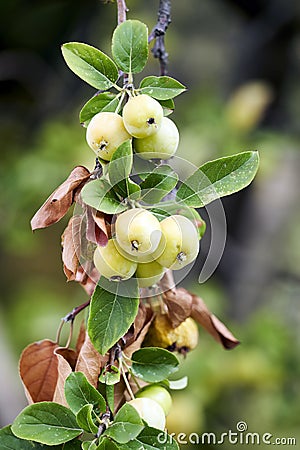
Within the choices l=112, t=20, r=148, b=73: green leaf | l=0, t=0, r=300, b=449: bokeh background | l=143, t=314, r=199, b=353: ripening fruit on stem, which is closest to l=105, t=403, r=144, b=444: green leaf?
l=143, t=314, r=199, b=353: ripening fruit on stem

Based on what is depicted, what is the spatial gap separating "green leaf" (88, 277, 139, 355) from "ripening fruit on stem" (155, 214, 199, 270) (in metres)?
0.04

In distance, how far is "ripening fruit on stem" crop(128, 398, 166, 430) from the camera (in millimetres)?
405

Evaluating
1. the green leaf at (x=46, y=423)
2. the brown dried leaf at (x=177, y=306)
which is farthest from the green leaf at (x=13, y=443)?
the brown dried leaf at (x=177, y=306)

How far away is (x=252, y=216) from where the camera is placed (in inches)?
61.1

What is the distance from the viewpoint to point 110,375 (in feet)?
1.34

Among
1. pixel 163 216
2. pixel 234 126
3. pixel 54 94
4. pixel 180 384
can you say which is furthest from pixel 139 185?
pixel 54 94

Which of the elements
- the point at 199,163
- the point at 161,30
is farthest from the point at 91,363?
the point at 199,163

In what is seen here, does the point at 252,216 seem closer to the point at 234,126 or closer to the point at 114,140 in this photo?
the point at 234,126

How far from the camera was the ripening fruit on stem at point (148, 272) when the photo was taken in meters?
0.40

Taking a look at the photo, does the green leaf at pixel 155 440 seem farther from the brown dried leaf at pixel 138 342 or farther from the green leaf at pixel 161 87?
the green leaf at pixel 161 87

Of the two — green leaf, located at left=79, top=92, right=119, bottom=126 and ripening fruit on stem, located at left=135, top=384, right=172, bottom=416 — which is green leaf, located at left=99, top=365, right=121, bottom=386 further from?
green leaf, located at left=79, top=92, right=119, bottom=126

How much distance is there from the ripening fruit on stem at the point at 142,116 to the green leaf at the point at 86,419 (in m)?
0.17

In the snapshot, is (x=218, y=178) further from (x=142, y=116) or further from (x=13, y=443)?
(x=13, y=443)

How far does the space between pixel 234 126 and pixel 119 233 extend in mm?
998
